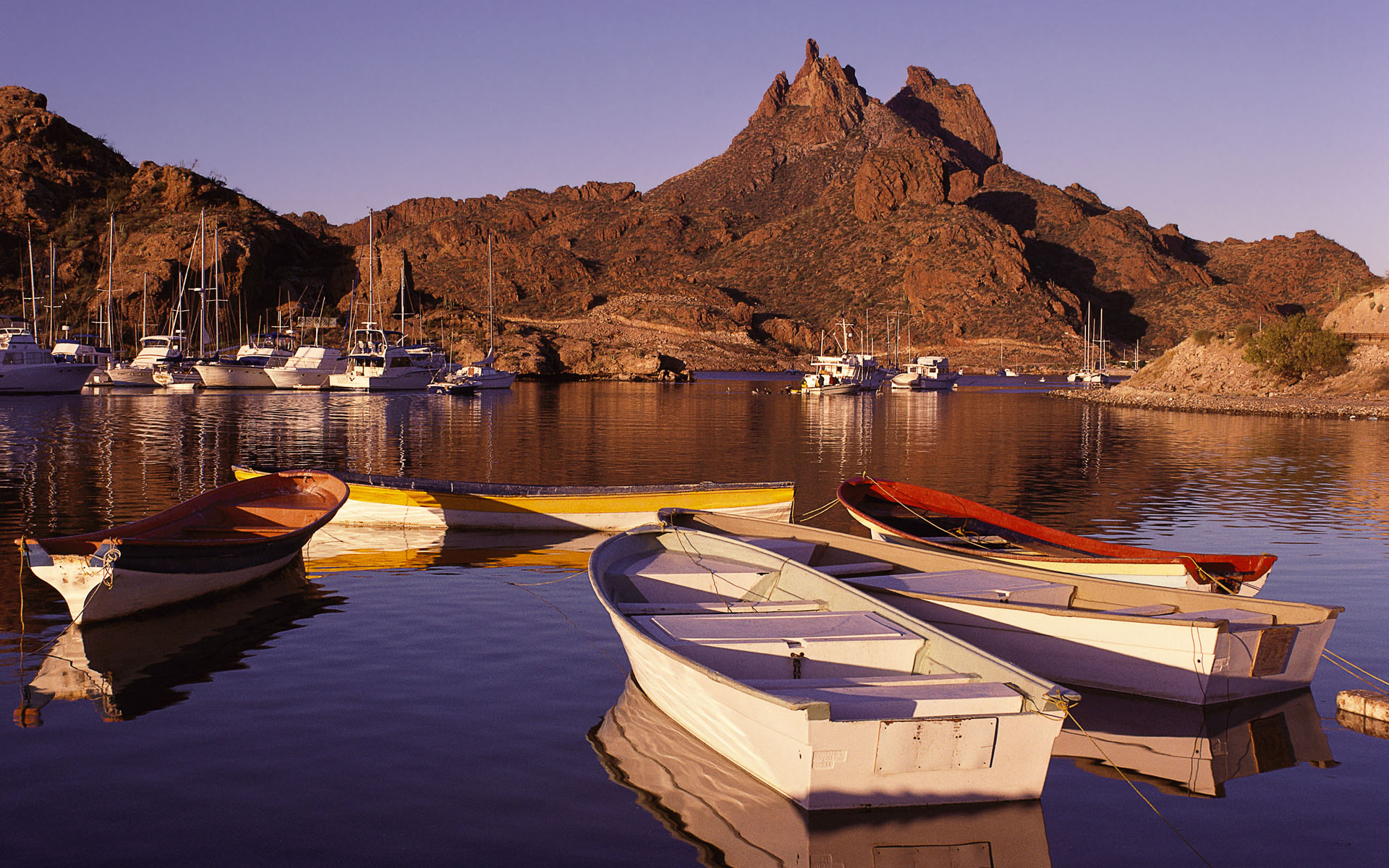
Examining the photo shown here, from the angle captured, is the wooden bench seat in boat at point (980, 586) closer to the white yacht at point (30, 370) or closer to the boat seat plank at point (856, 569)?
the boat seat plank at point (856, 569)

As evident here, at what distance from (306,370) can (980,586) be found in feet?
306

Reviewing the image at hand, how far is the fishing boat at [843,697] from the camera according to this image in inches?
295

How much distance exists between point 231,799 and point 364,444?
36004 millimetres

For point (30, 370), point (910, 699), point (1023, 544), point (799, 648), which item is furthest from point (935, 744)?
point (30, 370)

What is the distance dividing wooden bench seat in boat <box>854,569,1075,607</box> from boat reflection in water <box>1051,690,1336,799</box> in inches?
53.6

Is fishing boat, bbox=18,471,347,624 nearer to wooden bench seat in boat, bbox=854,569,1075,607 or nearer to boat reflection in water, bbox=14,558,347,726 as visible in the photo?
boat reflection in water, bbox=14,558,347,726

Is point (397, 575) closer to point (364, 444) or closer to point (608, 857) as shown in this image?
point (608, 857)

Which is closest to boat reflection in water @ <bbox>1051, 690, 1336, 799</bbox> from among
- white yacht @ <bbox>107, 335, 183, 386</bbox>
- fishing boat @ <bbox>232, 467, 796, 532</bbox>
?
fishing boat @ <bbox>232, 467, 796, 532</bbox>

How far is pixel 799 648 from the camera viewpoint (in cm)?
955

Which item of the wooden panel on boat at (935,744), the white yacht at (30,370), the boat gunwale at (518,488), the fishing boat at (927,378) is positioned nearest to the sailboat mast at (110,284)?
the white yacht at (30,370)

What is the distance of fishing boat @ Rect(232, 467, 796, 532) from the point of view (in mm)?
20969

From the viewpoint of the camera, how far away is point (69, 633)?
13.4m

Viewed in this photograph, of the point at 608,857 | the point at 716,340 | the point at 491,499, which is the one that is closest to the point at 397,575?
the point at 491,499

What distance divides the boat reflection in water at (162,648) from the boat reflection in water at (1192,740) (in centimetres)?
963
